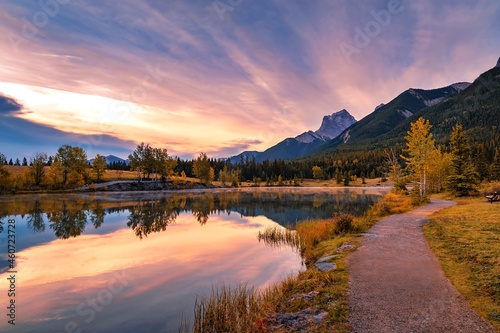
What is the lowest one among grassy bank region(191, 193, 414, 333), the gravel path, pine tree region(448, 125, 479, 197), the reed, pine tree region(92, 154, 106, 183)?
the reed

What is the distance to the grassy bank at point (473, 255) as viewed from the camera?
9.42 m

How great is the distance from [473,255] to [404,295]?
6.72m

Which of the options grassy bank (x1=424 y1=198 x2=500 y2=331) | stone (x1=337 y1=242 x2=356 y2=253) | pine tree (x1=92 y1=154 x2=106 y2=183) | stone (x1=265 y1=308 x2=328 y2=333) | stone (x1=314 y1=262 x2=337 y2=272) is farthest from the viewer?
pine tree (x1=92 y1=154 x2=106 y2=183)

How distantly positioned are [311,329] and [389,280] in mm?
5298

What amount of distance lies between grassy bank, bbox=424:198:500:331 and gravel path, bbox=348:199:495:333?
0.39 metres

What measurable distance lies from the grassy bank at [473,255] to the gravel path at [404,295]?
0.39 metres

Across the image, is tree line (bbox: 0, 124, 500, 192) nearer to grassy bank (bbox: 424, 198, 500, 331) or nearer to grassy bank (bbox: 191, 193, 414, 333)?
grassy bank (bbox: 424, 198, 500, 331)

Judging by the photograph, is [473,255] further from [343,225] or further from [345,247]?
[343,225]

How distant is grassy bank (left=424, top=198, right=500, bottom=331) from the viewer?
9.42 m

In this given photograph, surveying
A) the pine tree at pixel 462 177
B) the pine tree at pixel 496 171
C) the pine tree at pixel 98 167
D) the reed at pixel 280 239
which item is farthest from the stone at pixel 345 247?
the pine tree at pixel 98 167

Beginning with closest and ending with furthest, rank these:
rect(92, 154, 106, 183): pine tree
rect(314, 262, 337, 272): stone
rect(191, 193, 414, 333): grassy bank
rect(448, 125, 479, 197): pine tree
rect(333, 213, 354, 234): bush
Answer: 1. rect(191, 193, 414, 333): grassy bank
2. rect(314, 262, 337, 272): stone
3. rect(333, 213, 354, 234): bush
4. rect(448, 125, 479, 197): pine tree
5. rect(92, 154, 106, 183): pine tree

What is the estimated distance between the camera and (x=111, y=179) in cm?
11706

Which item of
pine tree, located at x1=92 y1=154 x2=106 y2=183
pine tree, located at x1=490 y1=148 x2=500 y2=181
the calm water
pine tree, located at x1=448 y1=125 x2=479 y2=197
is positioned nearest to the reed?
the calm water

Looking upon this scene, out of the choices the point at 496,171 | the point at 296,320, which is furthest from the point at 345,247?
the point at 496,171
